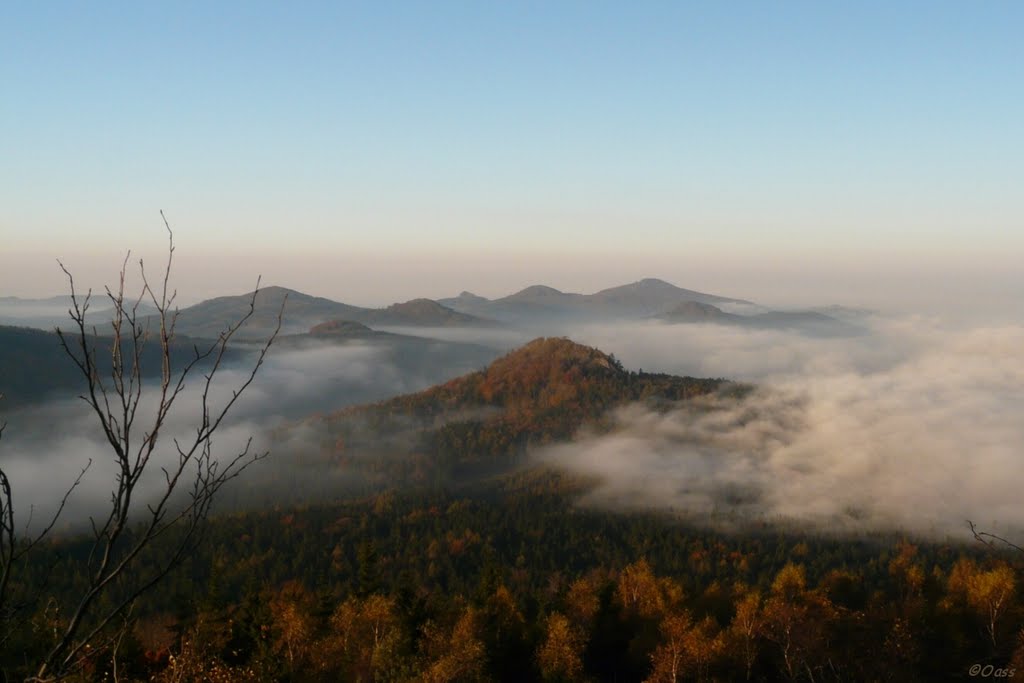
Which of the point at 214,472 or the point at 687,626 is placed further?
the point at 687,626

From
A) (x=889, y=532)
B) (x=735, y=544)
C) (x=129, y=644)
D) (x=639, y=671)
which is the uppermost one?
(x=129, y=644)

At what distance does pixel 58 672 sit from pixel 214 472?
2.32 meters

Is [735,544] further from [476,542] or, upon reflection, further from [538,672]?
[538,672]

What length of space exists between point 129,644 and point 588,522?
383 feet

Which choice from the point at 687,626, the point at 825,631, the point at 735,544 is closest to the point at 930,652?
the point at 825,631

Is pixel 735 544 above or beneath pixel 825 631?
beneath

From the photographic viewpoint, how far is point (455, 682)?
108 feet

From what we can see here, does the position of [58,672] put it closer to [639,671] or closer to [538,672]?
[538,672]

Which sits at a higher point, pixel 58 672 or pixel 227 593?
pixel 58 672

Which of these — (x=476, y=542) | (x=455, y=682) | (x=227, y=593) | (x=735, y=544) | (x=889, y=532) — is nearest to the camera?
(x=455, y=682)

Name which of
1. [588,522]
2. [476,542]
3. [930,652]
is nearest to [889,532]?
[588,522]

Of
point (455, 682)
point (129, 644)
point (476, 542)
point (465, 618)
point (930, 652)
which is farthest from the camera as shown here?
point (476, 542)

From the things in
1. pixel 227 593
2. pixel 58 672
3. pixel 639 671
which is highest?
pixel 58 672

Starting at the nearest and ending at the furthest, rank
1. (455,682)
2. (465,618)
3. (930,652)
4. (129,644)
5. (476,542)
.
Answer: (455,682) < (129,644) < (465,618) < (930,652) < (476,542)
